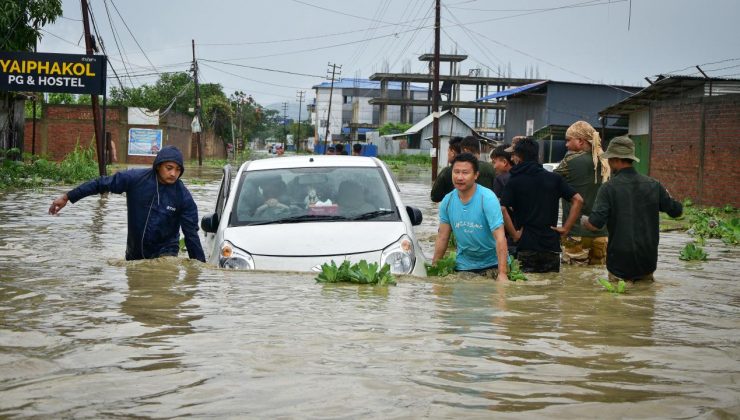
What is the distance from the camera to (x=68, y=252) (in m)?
12.4

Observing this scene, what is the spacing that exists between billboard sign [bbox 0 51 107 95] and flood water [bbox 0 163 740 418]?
19.2 m

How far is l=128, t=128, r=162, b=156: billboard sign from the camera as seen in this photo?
2244 inches

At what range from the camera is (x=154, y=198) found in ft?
28.1

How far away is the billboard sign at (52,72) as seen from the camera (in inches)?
1091

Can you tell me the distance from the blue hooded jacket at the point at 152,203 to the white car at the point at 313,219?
20 centimetres

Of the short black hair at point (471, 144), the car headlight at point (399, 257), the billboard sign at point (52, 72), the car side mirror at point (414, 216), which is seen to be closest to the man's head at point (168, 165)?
the car headlight at point (399, 257)

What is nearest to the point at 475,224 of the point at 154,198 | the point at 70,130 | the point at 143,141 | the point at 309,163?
the point at 309,163

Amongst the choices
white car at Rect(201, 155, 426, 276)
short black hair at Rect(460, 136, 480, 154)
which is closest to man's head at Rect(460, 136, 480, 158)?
short black hair at Rect(460, 136, 480, 154)

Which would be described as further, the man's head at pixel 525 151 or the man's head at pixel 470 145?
the man's head at pixel 470 145

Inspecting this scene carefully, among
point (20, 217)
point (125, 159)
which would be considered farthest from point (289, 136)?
point (20, 217)

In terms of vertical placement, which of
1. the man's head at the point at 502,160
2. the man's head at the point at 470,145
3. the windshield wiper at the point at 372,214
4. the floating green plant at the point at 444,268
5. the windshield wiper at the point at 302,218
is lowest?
the floating green plant at the point at 444,268

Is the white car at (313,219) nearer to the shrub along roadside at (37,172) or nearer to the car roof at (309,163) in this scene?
the car roof at (309,163)

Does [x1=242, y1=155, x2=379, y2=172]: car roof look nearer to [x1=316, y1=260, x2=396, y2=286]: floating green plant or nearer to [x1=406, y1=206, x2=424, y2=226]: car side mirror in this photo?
[x1=406, y1=206, x2=424, y2=226]: car side mirror

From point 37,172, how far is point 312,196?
83.7 feet
